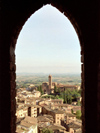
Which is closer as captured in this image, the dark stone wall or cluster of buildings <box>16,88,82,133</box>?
the dark stone wall

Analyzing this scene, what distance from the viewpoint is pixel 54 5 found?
75.2 inches

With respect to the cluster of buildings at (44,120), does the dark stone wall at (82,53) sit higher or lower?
higher

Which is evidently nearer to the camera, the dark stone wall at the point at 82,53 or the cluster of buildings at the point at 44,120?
the dark stone wall at the point at 82,53

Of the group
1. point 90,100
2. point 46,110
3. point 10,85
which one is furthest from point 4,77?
point 46,110

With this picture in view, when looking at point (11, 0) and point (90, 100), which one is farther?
point (11, 0)

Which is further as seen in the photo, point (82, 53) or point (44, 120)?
point (44, 120)

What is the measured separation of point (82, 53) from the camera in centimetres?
170

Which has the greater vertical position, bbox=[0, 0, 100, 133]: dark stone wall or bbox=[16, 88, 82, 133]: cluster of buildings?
bbox=[0, 0, 100, 133]: dark stone wall

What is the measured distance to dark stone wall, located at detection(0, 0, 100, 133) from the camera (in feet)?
5.14

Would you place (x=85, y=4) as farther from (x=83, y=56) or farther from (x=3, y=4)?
(x=3, y=4)

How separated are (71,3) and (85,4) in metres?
0.18

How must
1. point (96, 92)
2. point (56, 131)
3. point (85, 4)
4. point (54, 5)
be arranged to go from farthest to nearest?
1. point (56, 131)
2. point (54, 5)
3. point (85, 4)
4. point (96, 92)

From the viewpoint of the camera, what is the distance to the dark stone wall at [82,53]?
61.7 inches

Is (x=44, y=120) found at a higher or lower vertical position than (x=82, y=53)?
lower
